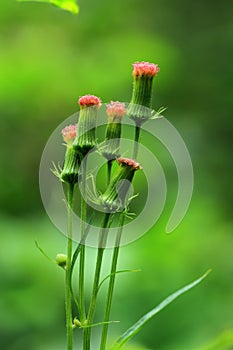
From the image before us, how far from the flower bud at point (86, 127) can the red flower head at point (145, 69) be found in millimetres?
86

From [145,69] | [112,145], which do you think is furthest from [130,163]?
[145,69]

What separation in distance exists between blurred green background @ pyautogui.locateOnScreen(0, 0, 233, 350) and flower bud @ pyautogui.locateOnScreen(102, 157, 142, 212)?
0.79 m

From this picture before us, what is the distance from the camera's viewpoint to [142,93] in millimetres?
1032

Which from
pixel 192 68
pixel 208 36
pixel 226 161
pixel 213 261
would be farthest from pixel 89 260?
pixel 208 36

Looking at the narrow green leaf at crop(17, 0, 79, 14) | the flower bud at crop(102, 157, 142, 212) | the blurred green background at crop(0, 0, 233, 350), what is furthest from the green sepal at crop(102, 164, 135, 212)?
the blurred green background at crop(0, 0, 233, 350)

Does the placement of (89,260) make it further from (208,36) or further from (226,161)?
(208,36)

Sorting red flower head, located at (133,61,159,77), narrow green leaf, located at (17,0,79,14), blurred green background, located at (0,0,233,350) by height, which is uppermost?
narrow green leaf, located at (17,0,79,14)

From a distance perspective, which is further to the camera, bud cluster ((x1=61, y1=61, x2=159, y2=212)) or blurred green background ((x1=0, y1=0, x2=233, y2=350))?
blurred green background ((x1=0, y1=0, x2=233, y2=350))

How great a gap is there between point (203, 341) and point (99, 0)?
249 cm

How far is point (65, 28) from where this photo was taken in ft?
14.0

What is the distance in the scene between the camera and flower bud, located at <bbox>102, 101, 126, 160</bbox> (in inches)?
38.8

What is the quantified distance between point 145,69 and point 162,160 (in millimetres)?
2507

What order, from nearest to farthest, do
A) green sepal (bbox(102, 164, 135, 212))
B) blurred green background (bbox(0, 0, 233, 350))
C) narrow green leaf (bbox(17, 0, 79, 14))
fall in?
1. narrow green leaf (bbox(17, 0, 79, 14))
2. green sepal (bbox(102, 164, 135, 212))
3. blurred green background (bbox(0, 0, 233, 350))

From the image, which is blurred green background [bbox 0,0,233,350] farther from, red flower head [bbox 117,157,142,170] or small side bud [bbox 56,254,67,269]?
red flower head [bbox 117,157,142,170]
